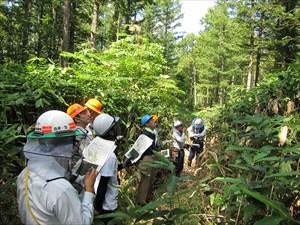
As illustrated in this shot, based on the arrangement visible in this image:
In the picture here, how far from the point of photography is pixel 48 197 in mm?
2002

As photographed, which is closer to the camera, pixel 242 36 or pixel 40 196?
pixel 40 196

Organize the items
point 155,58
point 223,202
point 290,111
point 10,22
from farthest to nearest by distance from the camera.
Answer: point 10,22 → point 155,58 → point 290,111 → point 223,202

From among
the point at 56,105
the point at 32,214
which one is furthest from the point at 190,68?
the point at 32,214

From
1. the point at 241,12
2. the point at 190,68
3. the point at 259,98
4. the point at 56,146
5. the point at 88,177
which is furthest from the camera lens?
the point at 190,68

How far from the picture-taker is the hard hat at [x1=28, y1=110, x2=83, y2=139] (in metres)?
2.17

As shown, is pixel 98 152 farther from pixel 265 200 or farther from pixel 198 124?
pixel 198 124

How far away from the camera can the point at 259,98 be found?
15.6 ft

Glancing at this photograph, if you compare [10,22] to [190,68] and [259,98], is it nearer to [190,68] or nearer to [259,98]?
[259,98]

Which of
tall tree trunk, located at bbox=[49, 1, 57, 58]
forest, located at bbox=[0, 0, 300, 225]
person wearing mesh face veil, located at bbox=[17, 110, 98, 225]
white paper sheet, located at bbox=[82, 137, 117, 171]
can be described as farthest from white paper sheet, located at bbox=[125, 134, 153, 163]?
tall tree trunk, located at bbox=[49, 1, 57, 58]

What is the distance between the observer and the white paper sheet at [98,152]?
9.84 feet

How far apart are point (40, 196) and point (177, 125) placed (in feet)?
23.2

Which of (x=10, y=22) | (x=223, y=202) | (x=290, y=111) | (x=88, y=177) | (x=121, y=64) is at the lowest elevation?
(x=223, y=202)

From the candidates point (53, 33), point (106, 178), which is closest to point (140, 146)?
point (106, 178)

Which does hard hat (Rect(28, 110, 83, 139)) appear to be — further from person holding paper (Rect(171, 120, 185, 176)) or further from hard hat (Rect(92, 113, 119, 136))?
person holding paper (Rect(171, 120, 185, 176))
